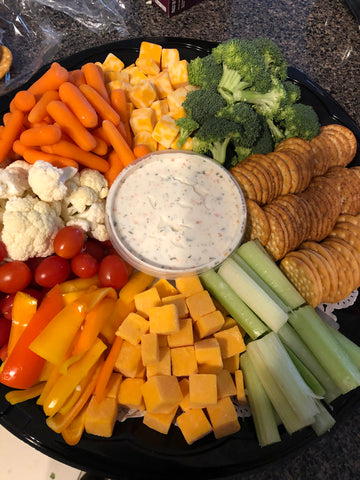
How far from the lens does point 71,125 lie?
6.86 ft

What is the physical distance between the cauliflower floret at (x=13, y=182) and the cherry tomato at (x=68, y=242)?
311mm

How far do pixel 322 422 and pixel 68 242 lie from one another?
141 cm

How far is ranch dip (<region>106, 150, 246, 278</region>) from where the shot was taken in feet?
6.50

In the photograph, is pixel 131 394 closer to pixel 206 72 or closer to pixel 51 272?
pixel 51 272

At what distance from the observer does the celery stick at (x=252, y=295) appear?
182 centimetres

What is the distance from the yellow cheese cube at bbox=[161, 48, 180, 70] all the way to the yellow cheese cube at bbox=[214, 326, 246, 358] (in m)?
1.85

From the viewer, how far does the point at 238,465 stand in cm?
169

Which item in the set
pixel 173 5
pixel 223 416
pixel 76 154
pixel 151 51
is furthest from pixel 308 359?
pixel 173 5

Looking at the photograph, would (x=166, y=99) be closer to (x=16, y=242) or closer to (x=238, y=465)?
(x=16, y=242)

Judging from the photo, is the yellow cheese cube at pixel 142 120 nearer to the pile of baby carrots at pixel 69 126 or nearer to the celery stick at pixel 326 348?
the pile of baby carrots at pixel 69 126

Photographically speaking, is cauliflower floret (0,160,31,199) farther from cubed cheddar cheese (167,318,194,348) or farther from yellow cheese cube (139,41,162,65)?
yellow cheese cube (139,41,162,65)

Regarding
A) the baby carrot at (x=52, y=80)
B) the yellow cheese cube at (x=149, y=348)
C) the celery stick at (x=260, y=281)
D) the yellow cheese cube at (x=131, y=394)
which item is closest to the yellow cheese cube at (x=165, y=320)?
the yellow cheese cube at (x=149, y=348)

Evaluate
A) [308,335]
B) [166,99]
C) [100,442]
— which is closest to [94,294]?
[100,442]

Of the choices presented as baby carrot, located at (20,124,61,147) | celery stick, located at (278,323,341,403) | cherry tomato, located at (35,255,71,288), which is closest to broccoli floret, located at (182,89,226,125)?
baby carrot, located at (20,124,61,147)
